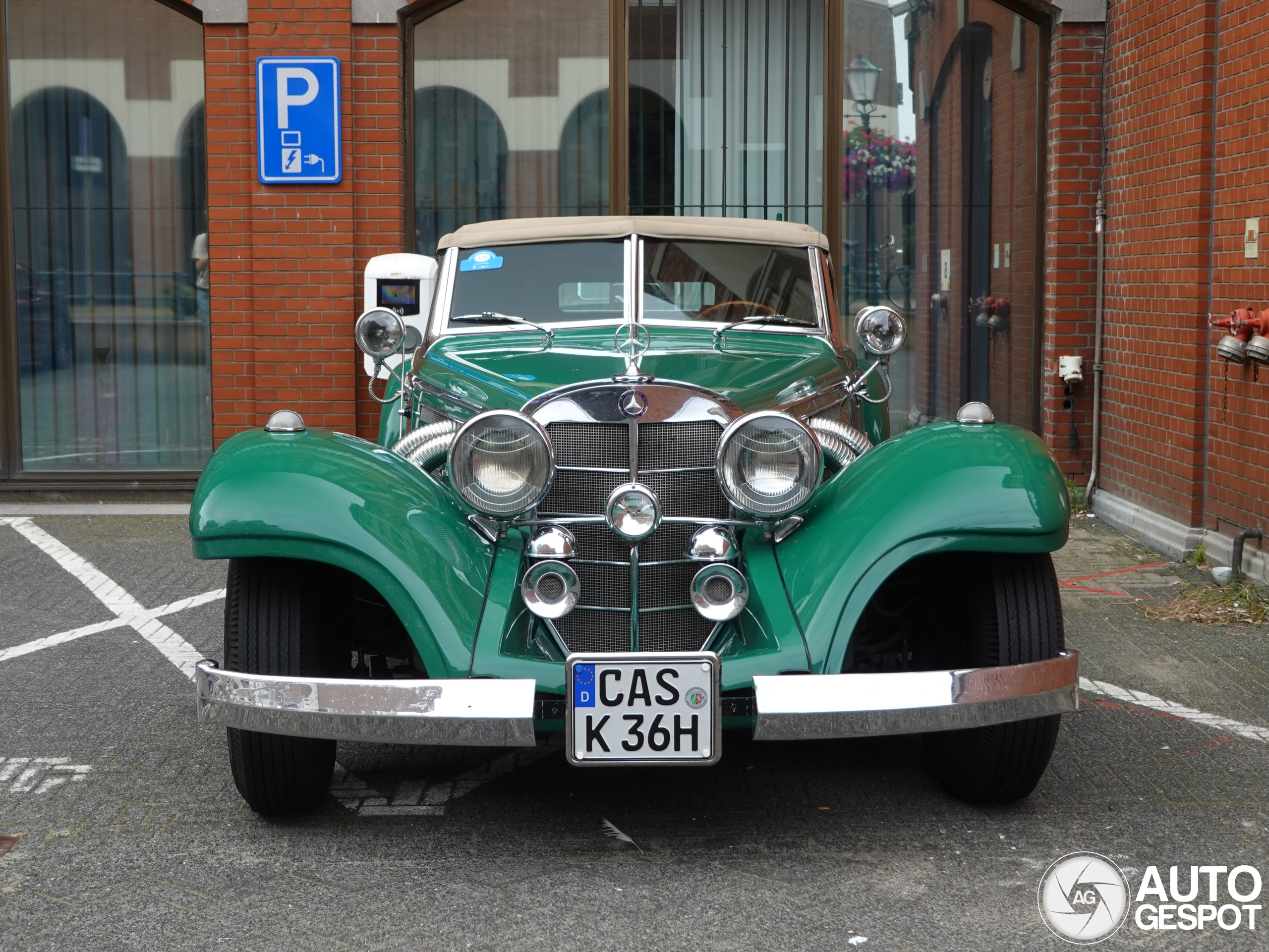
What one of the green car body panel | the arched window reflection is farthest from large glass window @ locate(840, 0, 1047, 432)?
the green car body panel

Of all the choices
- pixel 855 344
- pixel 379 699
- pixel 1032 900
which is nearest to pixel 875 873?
pixel 1032 900

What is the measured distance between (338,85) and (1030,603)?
21.0ft

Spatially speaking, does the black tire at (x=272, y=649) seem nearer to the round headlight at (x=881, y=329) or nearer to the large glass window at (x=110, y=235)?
the round headlight at (x=881, y=329)

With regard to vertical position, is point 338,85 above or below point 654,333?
above

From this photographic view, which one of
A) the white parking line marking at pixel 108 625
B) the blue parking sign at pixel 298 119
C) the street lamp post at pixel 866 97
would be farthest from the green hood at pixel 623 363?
the street lamp post at pixel 866 97

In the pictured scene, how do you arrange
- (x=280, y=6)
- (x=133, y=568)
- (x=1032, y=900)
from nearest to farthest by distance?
(x=1032, y=900) → (x=133, y=568) → (x=280, y=6)

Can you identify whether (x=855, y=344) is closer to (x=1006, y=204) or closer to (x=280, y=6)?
(x=1006, y=204)

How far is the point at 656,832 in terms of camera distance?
150 inches

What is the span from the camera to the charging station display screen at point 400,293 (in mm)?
8523

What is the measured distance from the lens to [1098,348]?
28.9ft

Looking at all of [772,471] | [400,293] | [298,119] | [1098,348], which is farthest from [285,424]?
[1098,348]

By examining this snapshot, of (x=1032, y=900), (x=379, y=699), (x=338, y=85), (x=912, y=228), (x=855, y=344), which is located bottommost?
(x=1032, y=900)

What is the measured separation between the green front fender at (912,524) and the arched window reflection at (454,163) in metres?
5.96

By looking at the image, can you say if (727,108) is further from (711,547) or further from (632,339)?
(711,547)
